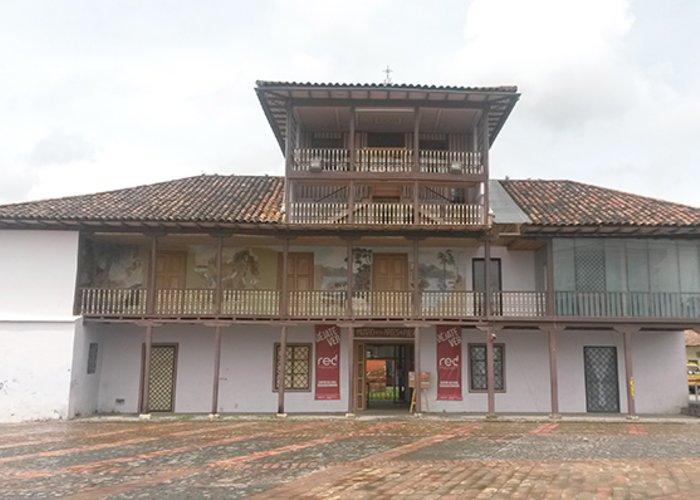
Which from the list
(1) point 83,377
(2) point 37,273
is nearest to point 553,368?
(1) point 83,377

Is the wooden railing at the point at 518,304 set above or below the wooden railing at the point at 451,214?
below

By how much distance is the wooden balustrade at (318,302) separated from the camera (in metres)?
17.8

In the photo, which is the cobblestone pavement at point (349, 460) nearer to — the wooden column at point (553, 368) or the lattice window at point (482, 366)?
the wooden column at point (553, 368)

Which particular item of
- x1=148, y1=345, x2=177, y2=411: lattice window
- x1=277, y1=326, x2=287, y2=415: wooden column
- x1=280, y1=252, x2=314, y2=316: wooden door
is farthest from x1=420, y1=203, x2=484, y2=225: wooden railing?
x1=148, y1=345, x2=177, y2=411: lattice window

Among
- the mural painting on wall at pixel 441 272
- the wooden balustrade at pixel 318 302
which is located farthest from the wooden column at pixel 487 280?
the wooden balustrade at pixel 318 302

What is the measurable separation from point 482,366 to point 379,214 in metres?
5.78

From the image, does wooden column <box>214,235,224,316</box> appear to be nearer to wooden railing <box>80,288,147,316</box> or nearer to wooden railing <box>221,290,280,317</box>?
wooden railing <box>221,290,280,317</box>

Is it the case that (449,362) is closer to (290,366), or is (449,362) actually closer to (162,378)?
(290,366)

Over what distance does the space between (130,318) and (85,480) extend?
922 cm

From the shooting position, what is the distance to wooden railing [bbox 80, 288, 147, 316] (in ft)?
56.0

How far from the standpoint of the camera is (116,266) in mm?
18703

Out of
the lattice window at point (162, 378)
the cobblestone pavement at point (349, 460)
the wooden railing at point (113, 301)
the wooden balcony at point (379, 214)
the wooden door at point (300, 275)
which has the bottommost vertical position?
the cobblestone pavement at point (349, 460)

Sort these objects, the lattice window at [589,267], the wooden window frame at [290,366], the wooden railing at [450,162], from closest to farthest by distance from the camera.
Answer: the lattice window at [589,267] → the wooden railing at [450,162] → the wooden window frame at [290,366]

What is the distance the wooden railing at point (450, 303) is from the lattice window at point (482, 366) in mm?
1487
